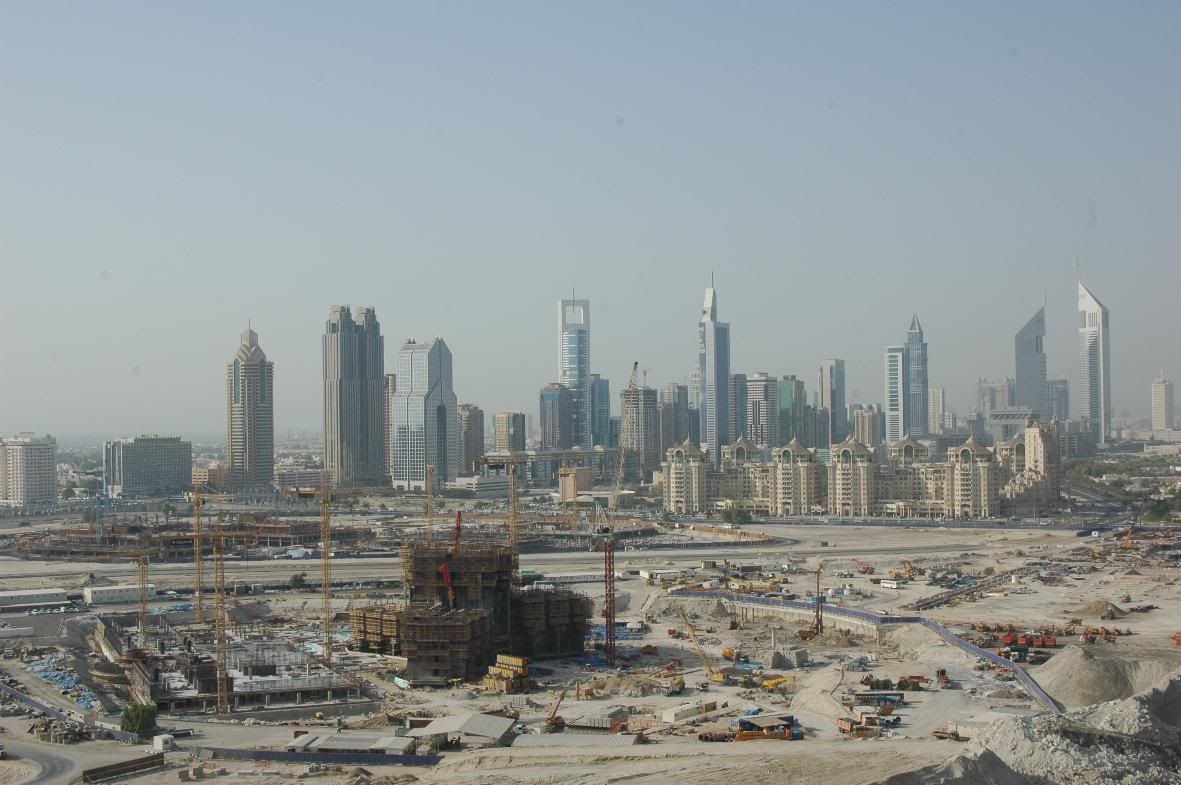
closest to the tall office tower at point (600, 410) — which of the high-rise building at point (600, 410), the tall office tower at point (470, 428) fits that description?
the high-rise building at point (600, 410)

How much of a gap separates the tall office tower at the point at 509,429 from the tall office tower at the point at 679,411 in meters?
17.5

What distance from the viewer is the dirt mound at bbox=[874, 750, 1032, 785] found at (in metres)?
19.0

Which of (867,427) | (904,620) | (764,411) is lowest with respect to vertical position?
(904,620)

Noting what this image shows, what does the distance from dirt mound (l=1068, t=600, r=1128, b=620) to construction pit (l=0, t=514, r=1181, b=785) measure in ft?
0.34

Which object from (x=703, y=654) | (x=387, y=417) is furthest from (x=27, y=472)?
(x=703, y=654)

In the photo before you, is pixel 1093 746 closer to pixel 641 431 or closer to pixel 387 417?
pixel 641 431

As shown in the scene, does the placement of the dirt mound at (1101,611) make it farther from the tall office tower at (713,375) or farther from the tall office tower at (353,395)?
the tall office tower at (713,375)

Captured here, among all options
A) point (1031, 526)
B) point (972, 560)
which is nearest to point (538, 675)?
point (972, 560)

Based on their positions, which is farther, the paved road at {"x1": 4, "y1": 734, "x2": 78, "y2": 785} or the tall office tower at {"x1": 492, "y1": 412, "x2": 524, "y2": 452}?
the tall office tower at {"x1": 492, "y1": 412, "x2": 524, "y2": 452}

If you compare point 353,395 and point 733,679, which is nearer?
point 733,679

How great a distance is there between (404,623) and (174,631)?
403 inches

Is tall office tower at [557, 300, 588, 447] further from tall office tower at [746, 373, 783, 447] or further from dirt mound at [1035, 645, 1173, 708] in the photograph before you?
dirt mound at [1035, 645, 1173, 708]

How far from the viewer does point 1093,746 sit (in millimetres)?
21109

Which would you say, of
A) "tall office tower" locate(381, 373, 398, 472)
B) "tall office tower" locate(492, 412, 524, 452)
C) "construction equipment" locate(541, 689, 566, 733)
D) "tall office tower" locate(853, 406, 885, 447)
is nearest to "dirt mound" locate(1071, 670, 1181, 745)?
"construction equipment" locate(541, 689, 566, 733)
